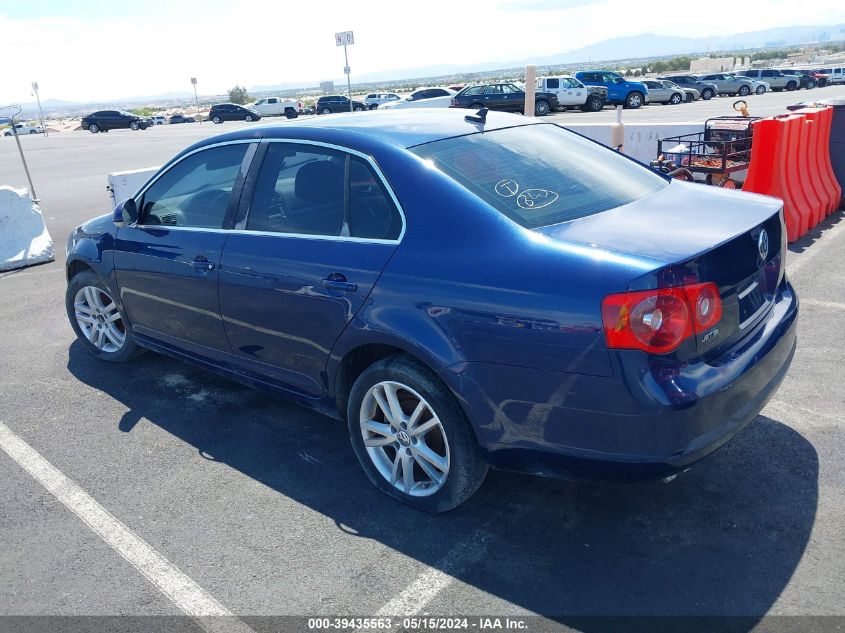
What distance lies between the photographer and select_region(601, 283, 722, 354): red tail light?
2.60 meters

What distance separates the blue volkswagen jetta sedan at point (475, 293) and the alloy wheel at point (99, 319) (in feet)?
3.45

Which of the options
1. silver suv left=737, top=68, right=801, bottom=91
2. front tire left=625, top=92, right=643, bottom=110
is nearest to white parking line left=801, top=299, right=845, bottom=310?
front tire left=625, top=92, right=643, bottom=110

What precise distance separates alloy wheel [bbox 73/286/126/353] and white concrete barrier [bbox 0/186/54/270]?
3947mm

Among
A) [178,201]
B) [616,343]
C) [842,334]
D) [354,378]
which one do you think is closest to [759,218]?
[616,343]

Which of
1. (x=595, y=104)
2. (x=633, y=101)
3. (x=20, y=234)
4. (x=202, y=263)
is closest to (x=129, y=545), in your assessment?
(x=202, y=263)

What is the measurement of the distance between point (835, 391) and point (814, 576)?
187 centimetres

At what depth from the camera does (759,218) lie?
318 cm

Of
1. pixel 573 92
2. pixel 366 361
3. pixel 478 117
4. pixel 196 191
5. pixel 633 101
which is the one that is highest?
pixel 478 117

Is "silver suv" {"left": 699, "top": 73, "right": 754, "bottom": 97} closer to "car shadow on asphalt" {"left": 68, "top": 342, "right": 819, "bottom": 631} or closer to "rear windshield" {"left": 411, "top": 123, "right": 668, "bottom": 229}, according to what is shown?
"rear windshield" {"left": 411, "top": 123, "right": 668, "bottom": 229}

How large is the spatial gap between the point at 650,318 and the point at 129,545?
2.47 meters

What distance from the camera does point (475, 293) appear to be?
115 inches

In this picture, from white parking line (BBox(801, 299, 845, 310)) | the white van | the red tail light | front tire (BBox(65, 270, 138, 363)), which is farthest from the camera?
the white van

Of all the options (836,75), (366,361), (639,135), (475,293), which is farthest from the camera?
(836,75)

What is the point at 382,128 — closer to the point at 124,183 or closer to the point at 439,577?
the point at 439,577
